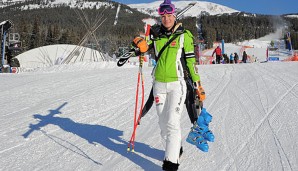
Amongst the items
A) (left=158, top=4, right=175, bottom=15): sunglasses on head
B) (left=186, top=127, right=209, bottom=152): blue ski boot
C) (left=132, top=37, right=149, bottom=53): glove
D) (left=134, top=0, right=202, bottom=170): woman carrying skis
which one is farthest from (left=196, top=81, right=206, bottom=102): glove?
(left=158, top=4, right=175, bottom=15): sunglasses on head

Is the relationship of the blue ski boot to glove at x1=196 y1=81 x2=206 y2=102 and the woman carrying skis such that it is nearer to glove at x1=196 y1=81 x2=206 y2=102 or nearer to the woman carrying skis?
the woman carrying skis

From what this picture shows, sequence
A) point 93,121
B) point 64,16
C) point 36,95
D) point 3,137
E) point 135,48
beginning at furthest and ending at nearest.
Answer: point 64,16
point 36,95
point 93,121
point 3,137
point 135,48

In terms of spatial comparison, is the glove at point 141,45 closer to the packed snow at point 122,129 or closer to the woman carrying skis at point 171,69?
the woman carrying skis at point 171,69

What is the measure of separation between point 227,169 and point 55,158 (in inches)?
90.1

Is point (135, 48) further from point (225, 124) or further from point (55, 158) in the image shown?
point (225, 124)

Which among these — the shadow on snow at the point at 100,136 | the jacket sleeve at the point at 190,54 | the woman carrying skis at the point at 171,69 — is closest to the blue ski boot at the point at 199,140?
the woman carrying skis at the point at 171,69

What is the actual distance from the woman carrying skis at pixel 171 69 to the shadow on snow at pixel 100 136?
0.61 m

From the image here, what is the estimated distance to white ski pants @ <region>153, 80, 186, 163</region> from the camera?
12.5 feet

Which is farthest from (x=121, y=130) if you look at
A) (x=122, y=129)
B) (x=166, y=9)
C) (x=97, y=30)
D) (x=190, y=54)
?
(x=97, y=30)

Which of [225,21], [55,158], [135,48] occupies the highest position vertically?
[225,21]

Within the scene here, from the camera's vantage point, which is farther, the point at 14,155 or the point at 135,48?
the point at 14,155

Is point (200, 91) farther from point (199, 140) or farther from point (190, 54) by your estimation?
point (199, 140)

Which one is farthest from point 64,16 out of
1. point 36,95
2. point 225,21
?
point 36,95

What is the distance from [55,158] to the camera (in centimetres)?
442
